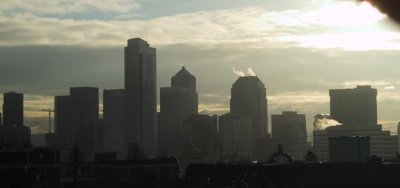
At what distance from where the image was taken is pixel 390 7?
3674mm

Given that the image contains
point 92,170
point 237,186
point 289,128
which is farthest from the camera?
point 289,128

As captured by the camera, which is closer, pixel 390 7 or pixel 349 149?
pixel 390 7

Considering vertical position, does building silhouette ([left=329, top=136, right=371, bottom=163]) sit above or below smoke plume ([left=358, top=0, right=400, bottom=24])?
below

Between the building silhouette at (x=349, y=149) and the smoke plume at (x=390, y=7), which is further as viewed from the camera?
the building silhouette at (x=349, y=149)

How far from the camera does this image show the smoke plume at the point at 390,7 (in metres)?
3.63

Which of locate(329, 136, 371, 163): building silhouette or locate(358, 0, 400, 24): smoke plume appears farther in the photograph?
locate(329, 136, 371, 163): building silhouette

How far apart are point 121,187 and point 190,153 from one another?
304 ft

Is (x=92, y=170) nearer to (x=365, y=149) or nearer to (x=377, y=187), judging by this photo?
(x=365, y=149)

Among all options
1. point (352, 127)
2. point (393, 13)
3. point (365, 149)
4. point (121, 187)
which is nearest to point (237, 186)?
point (393, 13)

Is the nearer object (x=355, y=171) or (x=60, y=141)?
(x=355, y=171)

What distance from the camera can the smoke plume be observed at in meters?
3.63

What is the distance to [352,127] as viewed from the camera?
427ft

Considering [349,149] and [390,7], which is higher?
[390,7]

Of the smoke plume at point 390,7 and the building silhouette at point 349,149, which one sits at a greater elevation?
the smoke plume at point 390,7
